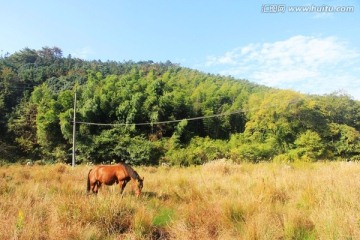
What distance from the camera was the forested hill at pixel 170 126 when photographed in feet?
136

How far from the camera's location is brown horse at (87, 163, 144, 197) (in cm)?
780

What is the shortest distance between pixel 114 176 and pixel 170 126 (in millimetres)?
40143

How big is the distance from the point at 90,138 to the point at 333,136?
3187 centimetres

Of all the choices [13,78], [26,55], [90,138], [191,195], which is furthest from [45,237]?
[26,55]

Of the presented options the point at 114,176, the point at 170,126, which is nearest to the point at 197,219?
the point at 114,176

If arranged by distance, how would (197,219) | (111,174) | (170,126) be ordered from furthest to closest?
(170,126), (111,174), (197,219)

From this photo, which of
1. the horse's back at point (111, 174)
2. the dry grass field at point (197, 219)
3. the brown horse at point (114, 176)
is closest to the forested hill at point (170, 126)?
the brown horse at point (114, 176)

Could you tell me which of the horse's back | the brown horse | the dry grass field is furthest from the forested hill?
the dry grass field

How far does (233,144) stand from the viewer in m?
46.1

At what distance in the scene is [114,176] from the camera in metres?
7.92

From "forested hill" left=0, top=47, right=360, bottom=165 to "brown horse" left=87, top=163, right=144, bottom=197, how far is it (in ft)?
102

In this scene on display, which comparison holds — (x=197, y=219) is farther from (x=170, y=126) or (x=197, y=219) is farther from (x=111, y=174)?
(x=170, y=126)

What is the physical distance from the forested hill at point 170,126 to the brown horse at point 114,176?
3106cm

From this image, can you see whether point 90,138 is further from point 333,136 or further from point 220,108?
point 333,136
